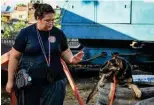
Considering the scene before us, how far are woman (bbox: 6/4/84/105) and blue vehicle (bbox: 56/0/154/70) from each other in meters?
5.32

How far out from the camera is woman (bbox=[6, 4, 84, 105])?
4477 millimetres

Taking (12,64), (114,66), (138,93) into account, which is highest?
(12,64)

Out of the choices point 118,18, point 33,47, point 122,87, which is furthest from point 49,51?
point 118,18

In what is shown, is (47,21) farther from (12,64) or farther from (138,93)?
(138,93)

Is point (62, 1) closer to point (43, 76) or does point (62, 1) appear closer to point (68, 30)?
point (68, 30)

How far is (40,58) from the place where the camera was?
14.8 feet

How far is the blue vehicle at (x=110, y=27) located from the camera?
31.9 ft

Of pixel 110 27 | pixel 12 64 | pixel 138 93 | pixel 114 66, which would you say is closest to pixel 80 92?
pixel 110 27

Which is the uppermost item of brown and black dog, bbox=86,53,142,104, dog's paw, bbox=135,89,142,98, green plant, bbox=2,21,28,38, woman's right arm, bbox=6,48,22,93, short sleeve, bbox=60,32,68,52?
short sleeve, bbox=60,32,68,52

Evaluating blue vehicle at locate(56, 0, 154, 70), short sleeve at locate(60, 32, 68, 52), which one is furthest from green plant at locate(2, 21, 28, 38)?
short sleeve at locate(60, 32, 68, 52)

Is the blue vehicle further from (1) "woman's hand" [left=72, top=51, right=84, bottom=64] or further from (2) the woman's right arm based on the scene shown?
(2) the woman's right arm

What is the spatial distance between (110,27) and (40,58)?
5.62 metres

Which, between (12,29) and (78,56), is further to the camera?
(12,29)

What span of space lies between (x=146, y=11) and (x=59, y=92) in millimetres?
5478
